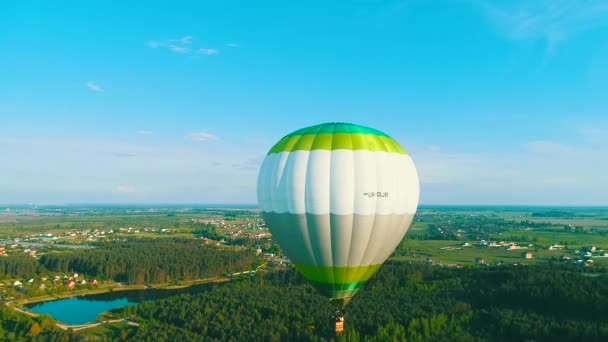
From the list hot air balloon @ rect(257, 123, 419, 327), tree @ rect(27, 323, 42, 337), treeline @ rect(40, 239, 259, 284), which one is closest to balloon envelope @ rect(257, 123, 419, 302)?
hot air balloon @ rect(257, 123, 419, 327)

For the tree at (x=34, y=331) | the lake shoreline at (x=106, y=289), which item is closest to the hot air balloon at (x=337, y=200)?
the tree at (x=34, y=331)

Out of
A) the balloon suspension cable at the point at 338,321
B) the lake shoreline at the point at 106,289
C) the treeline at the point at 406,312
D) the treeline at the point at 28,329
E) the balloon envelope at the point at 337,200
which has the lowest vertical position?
the lake shoreline at the point at 106,289

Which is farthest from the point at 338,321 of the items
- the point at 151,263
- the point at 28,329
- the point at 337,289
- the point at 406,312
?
the point at 151,263

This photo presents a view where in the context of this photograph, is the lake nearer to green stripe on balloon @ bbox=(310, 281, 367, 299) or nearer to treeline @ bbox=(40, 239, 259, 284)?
treeline @ bbox=(40, 239, 259, 284)

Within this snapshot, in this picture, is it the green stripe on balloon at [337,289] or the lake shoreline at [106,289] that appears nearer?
the green stripe on balloon at [337,289]

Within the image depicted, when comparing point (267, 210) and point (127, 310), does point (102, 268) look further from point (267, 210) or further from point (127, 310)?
point (267, 210)

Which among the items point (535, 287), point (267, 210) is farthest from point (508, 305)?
point (267, 210)

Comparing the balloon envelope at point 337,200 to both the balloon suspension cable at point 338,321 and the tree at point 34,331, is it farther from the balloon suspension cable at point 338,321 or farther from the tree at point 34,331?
the tree at point 34,331
